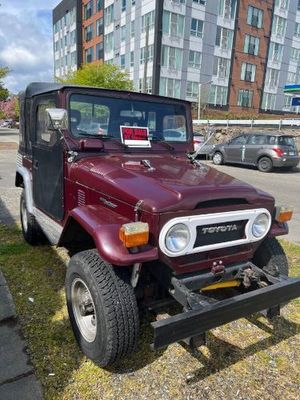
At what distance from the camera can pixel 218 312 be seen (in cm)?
234

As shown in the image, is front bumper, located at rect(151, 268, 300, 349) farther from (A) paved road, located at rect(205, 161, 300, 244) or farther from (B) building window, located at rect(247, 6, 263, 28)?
(B) building window, located at rect(247, 6, 263, 28)

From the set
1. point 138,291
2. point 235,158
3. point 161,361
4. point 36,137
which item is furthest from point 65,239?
point 235,158

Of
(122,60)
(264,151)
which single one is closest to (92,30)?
(122,60)

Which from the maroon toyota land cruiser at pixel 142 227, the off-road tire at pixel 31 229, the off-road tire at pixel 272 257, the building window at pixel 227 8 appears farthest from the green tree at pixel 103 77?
the off-road tire at pixel 272 257

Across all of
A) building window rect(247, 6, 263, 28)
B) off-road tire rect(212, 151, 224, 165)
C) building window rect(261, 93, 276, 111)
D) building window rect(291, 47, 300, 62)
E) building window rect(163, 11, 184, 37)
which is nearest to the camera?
off-road tire rect(212, 151, 224, 165)

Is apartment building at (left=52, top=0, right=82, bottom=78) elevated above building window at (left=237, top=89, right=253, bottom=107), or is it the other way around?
apartment building at (left=52, top=0, right=82, bottom=78)

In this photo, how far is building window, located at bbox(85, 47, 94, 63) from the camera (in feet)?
149

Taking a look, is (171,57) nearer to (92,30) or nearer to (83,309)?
(92,30)

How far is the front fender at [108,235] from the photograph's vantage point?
2316 mm

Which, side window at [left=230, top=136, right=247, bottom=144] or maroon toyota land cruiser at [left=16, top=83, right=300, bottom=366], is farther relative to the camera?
side window at [left=230, top=136, right=247, bottom=144]

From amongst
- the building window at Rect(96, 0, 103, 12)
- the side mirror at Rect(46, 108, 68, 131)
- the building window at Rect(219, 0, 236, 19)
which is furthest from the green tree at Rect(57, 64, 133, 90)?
the side mirror at Rect(46, 108, 68, 131)

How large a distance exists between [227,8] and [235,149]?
2736 cm

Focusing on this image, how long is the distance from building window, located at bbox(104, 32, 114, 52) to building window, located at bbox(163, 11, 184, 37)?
10.1 meters

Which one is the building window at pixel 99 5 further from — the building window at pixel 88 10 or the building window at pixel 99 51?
the building window at pixel 99 51
